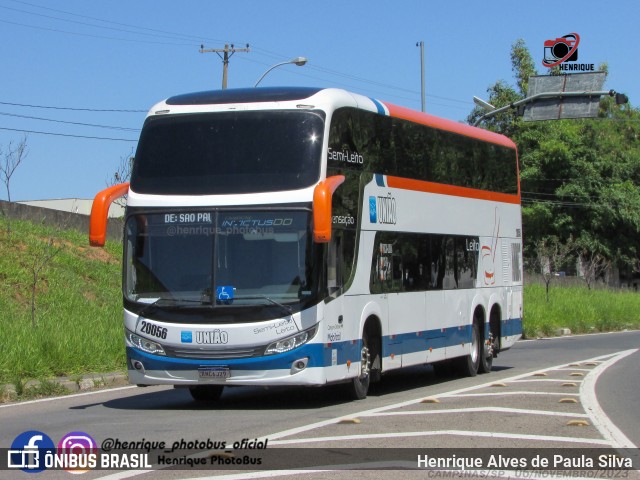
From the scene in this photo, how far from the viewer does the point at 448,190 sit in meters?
18.5

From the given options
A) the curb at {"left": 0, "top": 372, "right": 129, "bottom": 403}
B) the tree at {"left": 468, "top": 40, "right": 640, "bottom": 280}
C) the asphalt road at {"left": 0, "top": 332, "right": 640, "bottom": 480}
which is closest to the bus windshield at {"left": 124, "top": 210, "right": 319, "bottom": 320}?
the asphalt road at {"left": 0, "top": 332, "right": 640, "bottom": 480}

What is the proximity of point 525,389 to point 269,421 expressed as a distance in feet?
15.6

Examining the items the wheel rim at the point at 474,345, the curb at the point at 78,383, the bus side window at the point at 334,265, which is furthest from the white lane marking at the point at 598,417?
the curb at the point at 78,383

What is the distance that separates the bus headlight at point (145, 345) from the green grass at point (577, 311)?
24339mm

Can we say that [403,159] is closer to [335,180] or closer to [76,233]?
[335,180]

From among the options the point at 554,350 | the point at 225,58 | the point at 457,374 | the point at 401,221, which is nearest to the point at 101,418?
the point at 401,221

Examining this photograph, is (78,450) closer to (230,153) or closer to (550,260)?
(230,153)

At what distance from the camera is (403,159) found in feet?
55.2

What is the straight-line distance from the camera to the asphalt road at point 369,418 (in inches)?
397

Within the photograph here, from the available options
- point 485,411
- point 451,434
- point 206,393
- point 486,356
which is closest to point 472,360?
point 486,356

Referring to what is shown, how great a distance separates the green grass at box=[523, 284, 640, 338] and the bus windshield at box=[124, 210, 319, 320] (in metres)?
24.2

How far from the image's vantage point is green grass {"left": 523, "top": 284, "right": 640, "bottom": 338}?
3850 centimetres

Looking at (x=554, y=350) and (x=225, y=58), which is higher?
(x=225, y=58)

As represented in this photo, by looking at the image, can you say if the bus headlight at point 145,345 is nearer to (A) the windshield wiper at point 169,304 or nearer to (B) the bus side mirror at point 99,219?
(A) the windshield wiper at point 169,304
